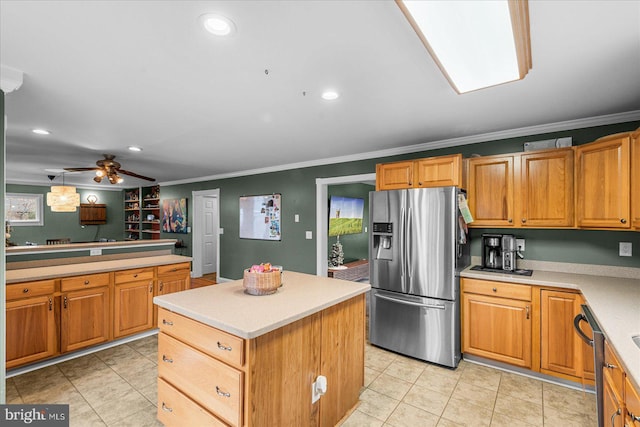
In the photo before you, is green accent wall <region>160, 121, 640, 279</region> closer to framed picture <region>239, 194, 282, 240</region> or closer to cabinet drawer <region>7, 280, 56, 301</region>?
framed picture <region>239, 194, 282, 240</region>

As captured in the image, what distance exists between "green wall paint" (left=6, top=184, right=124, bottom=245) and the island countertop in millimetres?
8088

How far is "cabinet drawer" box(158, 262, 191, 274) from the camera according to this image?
3.61m

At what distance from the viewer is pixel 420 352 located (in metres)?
2.97

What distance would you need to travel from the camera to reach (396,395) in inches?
94.9

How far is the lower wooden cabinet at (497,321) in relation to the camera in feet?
8.66

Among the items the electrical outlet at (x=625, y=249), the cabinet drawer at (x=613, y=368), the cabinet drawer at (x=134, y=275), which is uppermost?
the electrical outlet at (x=625, y=249)

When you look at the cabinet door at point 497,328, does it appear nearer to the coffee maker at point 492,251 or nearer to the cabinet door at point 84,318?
the coffee maker at point 492,251

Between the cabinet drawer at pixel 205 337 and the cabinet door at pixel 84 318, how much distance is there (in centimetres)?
173

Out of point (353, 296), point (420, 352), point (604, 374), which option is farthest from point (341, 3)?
point (420, 352)

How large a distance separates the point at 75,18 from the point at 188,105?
42.1 inches

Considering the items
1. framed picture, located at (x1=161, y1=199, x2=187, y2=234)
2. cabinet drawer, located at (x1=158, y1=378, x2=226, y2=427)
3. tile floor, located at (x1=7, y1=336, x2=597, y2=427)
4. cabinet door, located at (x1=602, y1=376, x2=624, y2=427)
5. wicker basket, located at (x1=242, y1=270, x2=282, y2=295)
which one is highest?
framed picture, located at (x1=161, y1=199, x2=187, y2=234)

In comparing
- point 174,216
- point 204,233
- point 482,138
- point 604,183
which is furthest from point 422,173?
point 174,216

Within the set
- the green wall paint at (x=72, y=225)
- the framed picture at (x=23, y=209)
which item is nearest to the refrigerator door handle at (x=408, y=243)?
the green wall paint at (x=72, y=225)

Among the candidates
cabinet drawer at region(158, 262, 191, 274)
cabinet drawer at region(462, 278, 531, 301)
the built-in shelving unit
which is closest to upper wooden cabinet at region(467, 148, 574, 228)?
cabinet drawer at region(462, 278, 531, 301)
